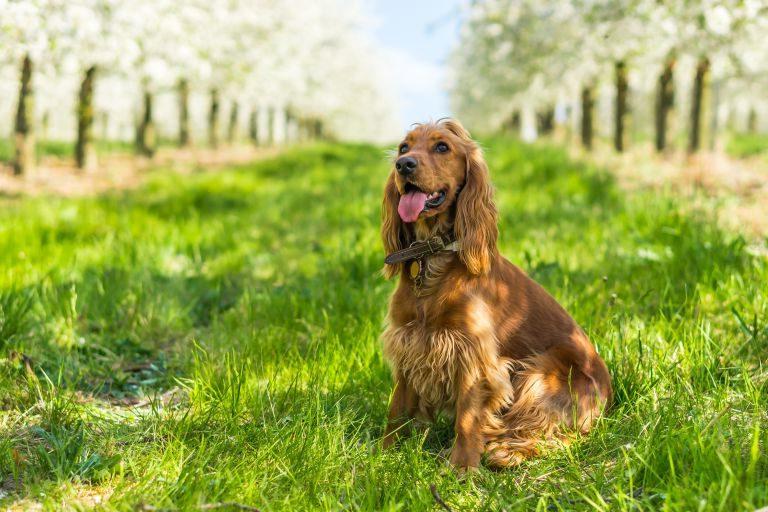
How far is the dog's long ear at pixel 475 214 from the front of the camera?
2955mm

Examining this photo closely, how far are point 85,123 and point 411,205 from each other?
1469cm

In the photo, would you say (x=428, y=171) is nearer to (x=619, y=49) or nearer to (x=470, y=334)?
(x=470, y=334)

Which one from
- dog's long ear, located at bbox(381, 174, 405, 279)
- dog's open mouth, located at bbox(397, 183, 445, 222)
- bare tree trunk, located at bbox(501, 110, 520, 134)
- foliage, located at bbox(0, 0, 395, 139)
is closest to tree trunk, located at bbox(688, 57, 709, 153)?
foliage, located at bbox(0, 0, 395, 139)

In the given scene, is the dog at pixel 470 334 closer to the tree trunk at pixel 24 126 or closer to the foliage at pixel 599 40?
the foliage at pixel 599 40

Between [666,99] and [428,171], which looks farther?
[666,99]

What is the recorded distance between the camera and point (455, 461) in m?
2.81

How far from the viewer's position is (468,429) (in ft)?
9.37

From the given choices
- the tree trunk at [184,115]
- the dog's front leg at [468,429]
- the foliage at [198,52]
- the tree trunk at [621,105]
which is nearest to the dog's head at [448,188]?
the dog's front leg at [468,429]

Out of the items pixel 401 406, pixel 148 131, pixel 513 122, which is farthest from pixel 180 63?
pixel 513 122

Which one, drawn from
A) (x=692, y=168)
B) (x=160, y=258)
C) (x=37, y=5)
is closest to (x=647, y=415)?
(x=160, y=258)

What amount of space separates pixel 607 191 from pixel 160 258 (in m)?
5.13

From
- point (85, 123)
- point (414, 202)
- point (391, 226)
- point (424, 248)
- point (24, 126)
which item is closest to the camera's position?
point (414, 202)

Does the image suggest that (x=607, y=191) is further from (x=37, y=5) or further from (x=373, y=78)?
(x=373, y=78)

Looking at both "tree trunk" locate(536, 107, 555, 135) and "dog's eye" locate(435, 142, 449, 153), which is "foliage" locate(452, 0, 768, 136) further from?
"dog's eye" locate(435, 142, 449, 153)
